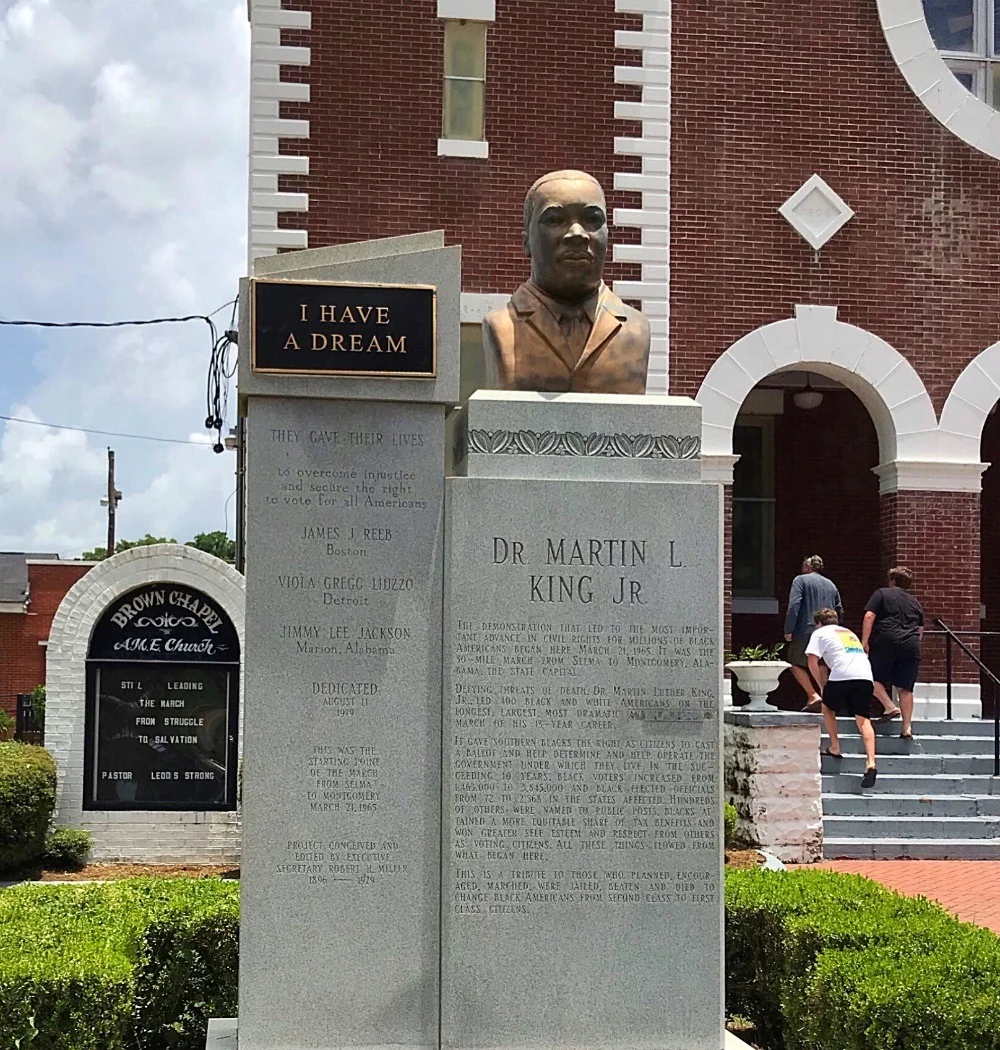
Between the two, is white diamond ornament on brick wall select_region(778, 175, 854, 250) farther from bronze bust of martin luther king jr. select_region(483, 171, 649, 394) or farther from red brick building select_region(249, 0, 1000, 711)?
bronze bust of martin luther king jr. select_region(483, 171, 649, 394)

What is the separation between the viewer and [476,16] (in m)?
16.0

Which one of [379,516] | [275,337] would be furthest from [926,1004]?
[275,337]

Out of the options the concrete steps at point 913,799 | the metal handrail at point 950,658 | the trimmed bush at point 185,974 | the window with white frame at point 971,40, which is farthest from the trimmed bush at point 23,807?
the window with white frame at point 971,40

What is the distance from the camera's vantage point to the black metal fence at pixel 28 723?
2403 cm

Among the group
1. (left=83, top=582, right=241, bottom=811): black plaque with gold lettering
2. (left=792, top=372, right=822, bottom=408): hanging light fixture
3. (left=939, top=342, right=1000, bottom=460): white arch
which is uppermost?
(left=792, top=372, right=822, bottom=408): hanging light fixture

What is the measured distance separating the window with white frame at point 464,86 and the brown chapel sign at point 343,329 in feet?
36.0

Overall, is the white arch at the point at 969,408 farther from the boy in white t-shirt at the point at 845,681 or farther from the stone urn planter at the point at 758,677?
the stone urn planter at the point at 758,677

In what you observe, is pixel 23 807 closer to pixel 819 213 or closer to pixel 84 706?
pixel 84 706

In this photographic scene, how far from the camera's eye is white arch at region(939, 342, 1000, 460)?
16.8 meters

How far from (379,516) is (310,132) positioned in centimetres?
1098

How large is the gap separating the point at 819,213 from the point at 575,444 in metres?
11.8

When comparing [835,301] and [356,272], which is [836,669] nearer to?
[835,301]

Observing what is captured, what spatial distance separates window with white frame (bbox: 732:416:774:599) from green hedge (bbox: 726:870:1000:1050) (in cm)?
1194

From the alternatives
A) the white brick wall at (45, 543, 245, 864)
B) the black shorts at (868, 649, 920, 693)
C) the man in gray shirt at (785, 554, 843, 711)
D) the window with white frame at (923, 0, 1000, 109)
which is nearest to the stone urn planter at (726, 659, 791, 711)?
the black shorts at (868, 649, 920, 693)
